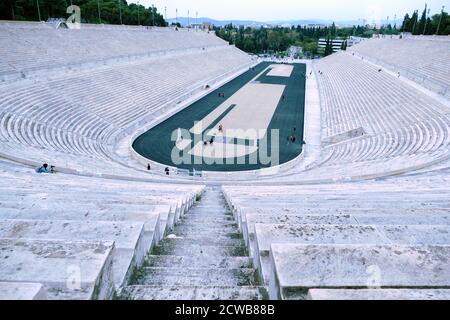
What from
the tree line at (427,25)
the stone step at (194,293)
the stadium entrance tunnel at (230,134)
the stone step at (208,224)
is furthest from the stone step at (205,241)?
the tree line at (427,25)

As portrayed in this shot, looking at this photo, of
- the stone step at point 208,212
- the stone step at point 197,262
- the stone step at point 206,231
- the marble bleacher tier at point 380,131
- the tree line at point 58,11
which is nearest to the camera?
the stone step at point 197,262

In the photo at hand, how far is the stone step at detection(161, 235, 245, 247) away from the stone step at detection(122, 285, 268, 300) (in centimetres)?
182

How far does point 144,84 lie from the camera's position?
30.7 m

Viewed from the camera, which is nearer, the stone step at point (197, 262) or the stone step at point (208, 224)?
the stone step at point (197, 262)

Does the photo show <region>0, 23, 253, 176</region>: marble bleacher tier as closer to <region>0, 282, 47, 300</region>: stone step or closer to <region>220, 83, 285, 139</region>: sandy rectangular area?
<region>220, 83, 285, 139</region>: sandy rectangular area

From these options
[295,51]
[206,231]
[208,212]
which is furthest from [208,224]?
[295,51]

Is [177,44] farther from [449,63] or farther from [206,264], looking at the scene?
[206,264]

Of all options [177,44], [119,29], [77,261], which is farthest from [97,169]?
[177,44]

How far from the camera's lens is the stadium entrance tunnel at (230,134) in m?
18.7

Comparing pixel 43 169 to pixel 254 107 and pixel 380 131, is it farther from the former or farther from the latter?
pixel 254 107

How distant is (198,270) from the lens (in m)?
3.35

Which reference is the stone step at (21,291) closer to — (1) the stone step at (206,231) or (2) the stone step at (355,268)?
(2) the stone step at (355,268)

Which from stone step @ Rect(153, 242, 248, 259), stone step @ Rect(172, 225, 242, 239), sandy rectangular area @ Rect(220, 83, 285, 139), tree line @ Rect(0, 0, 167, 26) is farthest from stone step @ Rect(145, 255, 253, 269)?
tree line @ Rect(0, 0, 167, 26)
